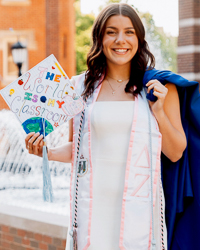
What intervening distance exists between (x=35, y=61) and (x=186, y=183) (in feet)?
44.3

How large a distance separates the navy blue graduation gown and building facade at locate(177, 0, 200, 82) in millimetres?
7501

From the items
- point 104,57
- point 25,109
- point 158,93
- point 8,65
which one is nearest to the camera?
point 158,93

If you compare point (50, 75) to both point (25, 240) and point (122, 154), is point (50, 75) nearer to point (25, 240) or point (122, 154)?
point (122, 154)

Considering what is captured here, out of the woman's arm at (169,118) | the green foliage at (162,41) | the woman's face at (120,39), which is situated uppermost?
the green foliage at (162,41)

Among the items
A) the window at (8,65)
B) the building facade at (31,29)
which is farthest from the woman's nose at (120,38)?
the window at (8,65)

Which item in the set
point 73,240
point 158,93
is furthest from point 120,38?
point 73,240

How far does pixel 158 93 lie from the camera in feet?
5.76

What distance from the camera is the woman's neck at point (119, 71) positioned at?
2053mm

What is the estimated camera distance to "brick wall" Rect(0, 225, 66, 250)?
2.97m

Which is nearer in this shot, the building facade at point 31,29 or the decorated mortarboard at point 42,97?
the decorated mortarboard at point 42,97

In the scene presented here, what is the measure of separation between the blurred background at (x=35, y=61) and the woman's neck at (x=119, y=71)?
93 cm

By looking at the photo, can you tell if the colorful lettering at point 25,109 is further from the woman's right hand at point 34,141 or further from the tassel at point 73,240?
the tassel at point 73,240

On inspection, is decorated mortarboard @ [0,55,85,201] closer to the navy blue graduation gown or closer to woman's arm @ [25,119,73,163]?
woman's arm @ [25,119,73,163]

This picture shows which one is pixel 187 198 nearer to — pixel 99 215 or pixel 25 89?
pixel 99 215
